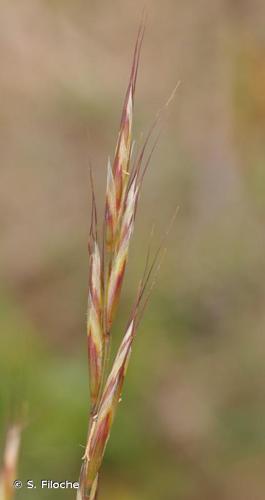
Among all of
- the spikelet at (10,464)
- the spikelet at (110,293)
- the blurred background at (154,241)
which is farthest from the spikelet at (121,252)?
the blurred background at (154,241)

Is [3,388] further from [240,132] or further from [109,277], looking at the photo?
[109,277]

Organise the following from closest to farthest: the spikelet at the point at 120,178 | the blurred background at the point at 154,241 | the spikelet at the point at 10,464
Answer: the spikelet at the point at 10,464 < the spikelet at the point at 120,178 < the blurred background at the point at 154,241

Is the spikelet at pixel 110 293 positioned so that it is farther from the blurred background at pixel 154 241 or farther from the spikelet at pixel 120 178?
the blurred background at pixel 154 241

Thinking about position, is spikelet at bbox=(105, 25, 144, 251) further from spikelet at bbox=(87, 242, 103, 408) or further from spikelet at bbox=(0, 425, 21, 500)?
spikelet at bbox=(0, 425, 21, 500)

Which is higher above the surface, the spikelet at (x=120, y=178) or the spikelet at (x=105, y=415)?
the spikelet at (x=120, y=178)

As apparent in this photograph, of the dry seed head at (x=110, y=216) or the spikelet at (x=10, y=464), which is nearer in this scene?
the spikelet at (x=10, y=464)

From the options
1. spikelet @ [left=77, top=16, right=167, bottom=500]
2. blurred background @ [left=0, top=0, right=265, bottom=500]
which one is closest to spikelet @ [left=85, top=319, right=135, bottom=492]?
spikelet @ [left=77, top=16, right=167, bottom=500]

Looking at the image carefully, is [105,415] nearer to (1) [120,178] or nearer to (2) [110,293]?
(2) [110,293]
